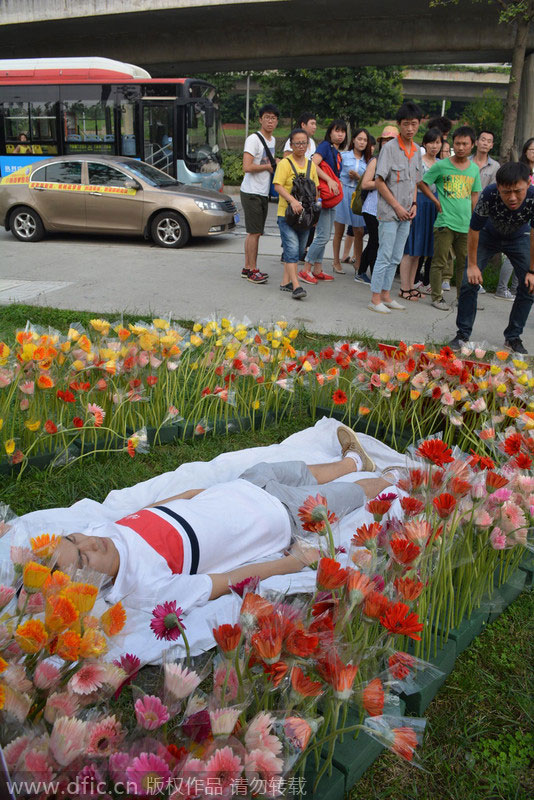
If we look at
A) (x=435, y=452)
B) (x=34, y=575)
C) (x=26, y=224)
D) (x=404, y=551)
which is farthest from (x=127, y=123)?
(x=34, y=575)

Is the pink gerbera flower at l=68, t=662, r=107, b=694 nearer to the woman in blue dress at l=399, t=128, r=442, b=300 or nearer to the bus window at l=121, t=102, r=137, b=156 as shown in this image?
the woman in blue dress at l=399, t=128, r=442, b=300

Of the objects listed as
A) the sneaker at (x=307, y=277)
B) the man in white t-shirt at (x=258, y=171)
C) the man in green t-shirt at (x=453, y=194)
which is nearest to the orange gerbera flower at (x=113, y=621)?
the man in green t-shirt at (x=453, y=194)

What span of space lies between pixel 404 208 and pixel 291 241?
1.32 meters

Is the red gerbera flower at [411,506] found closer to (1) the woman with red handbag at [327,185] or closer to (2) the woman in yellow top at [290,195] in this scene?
(2) the woman in yellow top at [290,195]

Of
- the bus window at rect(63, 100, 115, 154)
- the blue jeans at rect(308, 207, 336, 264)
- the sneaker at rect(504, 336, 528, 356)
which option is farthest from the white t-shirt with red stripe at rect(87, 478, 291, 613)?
the bus window at rect(63, 100, 115, 154)

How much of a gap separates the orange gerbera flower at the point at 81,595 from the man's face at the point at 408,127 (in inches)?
255

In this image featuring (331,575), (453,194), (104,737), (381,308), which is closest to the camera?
(104,737)

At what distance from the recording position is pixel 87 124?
15.7 meters

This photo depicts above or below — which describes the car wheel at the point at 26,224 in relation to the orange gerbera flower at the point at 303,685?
below

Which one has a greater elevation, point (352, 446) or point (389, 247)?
point (389, 247)

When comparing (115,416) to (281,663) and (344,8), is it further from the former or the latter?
(344,8)

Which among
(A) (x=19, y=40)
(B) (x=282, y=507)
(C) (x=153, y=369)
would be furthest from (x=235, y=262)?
(A) (x=19, y=40)

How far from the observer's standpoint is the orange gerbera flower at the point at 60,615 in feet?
5.05

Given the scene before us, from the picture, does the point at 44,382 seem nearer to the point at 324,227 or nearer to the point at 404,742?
the point at 404,742
